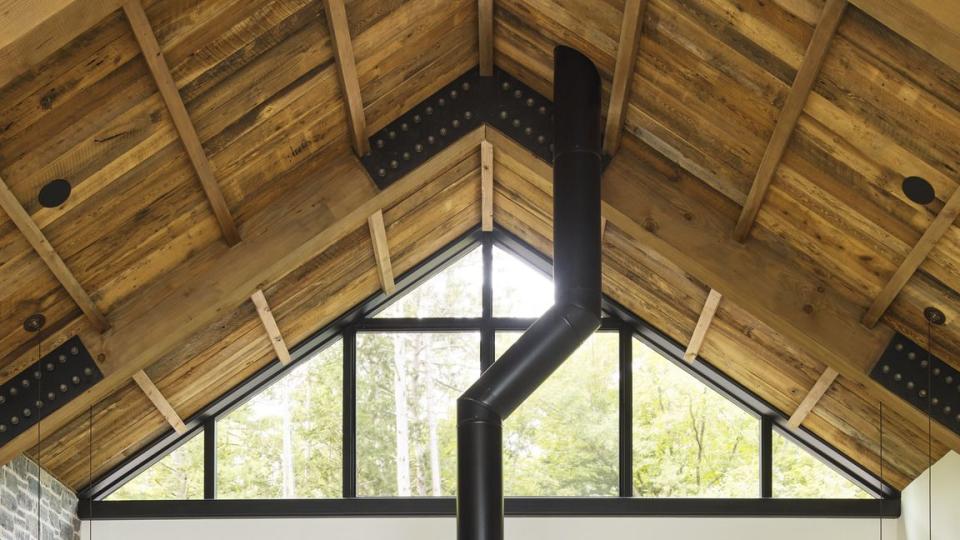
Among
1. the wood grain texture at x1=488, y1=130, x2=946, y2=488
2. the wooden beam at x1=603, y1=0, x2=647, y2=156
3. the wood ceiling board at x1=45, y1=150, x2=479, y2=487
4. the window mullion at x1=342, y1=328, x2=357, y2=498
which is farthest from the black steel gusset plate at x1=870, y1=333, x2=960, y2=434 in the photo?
the window mullion at x1=342, y1=328, x2=357, y2=498

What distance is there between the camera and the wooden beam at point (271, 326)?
27.4 ft

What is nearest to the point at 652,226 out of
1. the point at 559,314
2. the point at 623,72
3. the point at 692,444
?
the point at 559,314

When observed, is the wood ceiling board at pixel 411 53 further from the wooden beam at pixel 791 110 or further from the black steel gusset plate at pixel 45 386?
the black steel gusset plate at pixel 45 386

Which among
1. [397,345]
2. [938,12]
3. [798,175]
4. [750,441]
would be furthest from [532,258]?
[938,12]

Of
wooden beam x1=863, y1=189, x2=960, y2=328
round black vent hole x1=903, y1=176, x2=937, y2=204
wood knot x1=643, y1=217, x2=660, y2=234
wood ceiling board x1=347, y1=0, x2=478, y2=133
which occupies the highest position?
wood ceiling board x1=347, y1=0, x2=478, y2=133

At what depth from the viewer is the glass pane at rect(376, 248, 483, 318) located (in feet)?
32.3

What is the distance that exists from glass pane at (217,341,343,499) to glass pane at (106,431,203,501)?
7.3 inches

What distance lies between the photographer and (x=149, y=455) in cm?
954

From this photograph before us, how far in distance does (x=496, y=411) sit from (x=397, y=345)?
2.88m

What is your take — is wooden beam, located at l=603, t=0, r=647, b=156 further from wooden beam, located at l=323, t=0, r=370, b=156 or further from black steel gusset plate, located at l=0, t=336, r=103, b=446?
black steel gusset plate, located at l=0, t=336, r=103, b=446

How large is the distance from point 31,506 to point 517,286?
3904 mm

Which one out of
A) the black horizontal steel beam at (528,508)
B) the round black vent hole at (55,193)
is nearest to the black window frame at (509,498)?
the black horizontal steel beam at (528,508)

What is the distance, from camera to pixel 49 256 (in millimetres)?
6340

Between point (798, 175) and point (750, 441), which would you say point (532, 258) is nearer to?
point (750, 441)
